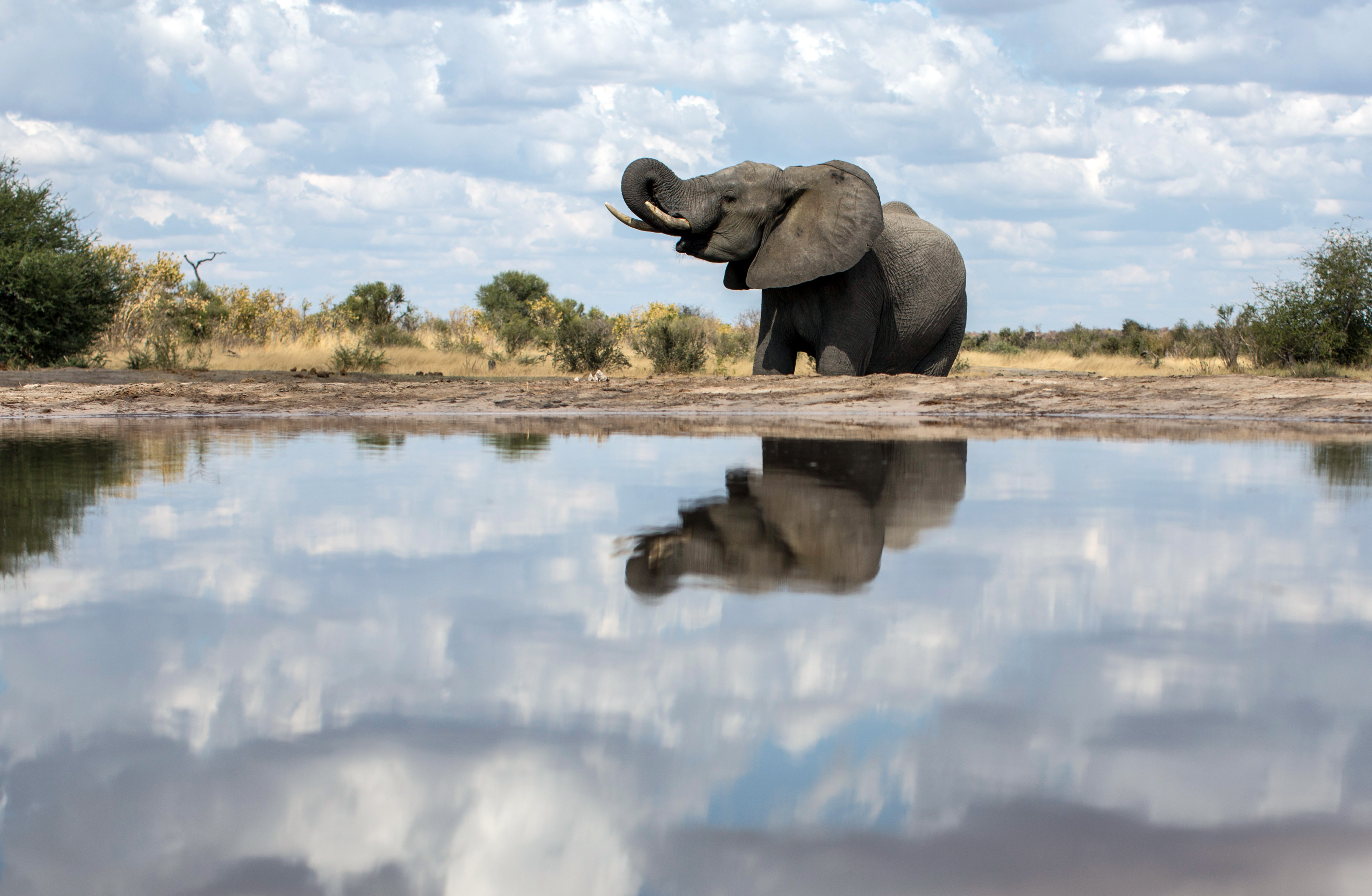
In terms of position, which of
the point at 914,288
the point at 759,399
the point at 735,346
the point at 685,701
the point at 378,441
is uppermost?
the point at 914,288

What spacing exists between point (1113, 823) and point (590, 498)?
421 cm

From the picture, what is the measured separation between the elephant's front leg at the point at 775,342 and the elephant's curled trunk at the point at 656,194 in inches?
75.7

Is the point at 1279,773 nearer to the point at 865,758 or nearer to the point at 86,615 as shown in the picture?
the point at 865,758

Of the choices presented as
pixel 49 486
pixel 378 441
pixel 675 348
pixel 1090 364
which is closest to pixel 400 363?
pixel 675 348

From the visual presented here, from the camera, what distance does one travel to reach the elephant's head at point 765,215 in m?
14.5

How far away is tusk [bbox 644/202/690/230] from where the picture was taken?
14.4 meters

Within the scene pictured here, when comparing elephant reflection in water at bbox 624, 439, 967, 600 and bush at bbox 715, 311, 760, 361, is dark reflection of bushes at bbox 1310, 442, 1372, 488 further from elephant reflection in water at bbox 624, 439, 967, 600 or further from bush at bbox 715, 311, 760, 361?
bush at bbox 715, 311, 760, 361

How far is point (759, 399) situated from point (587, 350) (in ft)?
34.3

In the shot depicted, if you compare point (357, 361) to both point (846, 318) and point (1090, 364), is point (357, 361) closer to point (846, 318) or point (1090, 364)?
point (846, 318)

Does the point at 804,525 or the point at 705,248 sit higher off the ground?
the point at 705,248

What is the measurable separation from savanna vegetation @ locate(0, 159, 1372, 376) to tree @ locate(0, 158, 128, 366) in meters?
0.02

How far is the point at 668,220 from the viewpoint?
14.4m

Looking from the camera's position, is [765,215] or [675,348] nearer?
[765,215]

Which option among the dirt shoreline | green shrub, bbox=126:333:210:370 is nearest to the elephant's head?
the dirt shoreline
